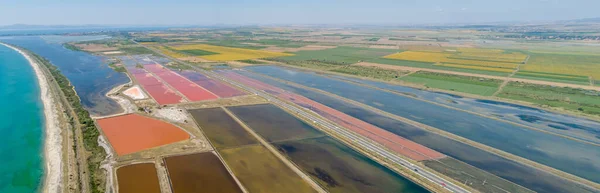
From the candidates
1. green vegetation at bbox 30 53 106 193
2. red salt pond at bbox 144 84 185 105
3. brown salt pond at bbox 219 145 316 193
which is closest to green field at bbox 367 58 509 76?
red salt pond at bbox 144 84 185 105

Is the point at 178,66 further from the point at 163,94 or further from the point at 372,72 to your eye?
the point at 372,72

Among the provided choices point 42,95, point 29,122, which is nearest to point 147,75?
point 42,95

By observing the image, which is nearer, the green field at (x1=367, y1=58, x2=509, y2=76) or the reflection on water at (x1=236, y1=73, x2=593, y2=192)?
the reflection on water at (x1=236, y1=73, x2=593, y2=192)

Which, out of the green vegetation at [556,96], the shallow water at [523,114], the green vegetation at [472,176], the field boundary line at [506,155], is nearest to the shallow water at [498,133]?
the field boundary line at [506,155]

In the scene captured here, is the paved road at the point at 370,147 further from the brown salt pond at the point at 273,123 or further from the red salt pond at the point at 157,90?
the red salt pond at the point at 157,90

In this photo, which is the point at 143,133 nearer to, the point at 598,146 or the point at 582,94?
the point at 598,146

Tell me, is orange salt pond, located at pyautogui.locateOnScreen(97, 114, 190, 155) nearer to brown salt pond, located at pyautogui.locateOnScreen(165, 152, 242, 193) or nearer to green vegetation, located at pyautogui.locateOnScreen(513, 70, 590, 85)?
brown salt pond, located at pyautogui.locateOnScreen(165, 152, 242, 193)
